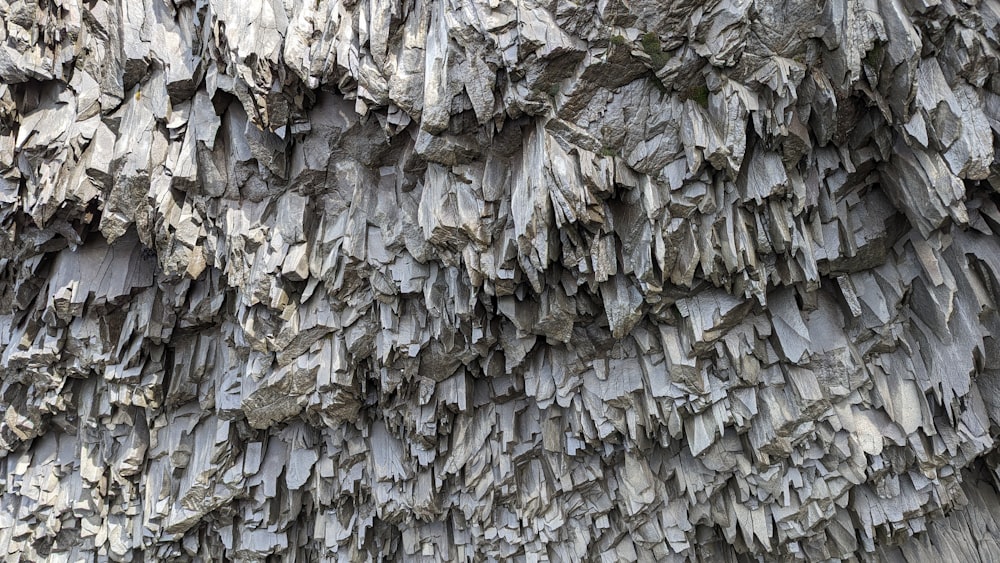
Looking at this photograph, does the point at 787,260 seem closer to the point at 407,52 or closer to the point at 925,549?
the point at 925,549

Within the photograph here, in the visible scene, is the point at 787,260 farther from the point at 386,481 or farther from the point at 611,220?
the point at 386,481

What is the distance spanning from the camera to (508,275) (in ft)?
28.2

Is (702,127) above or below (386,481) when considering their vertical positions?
above

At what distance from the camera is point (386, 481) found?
1088 cm

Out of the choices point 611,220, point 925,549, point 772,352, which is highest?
point 611,220

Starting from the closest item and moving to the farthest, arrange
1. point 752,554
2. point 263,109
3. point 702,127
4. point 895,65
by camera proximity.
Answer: point 895,65
point 702,127
point 263,109
point 752,554

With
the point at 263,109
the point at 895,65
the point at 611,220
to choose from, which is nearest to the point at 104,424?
the point at 263,109

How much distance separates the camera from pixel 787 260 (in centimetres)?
822

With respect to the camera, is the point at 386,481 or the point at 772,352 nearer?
the point at 772,352

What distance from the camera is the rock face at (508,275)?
7.41m

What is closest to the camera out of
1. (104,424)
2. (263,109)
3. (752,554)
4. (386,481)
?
(263,109)

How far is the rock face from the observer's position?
7406 mm

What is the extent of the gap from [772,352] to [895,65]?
400 centimetres

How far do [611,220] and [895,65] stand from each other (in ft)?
11.9
